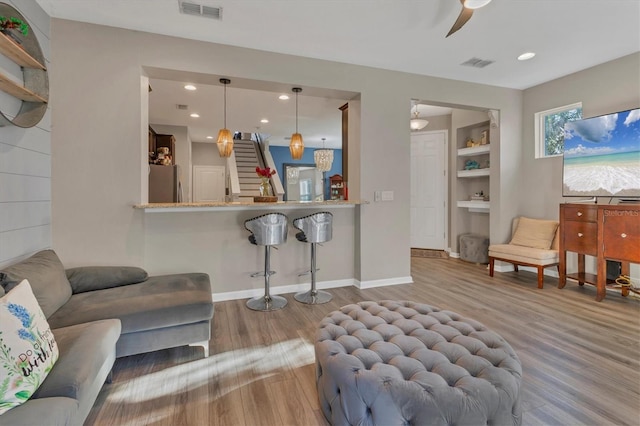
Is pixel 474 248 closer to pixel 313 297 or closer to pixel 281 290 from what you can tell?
pixel 313 297

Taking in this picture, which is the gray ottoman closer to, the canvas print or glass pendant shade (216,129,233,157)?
the canvas print

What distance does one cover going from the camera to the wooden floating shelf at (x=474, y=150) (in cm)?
509

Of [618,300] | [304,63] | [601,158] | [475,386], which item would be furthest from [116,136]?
[618,300]

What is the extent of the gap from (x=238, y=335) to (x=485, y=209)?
4.64m

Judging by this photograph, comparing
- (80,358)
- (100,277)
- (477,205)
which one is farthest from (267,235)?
(477,205)

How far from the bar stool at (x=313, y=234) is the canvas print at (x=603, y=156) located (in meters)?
3.16

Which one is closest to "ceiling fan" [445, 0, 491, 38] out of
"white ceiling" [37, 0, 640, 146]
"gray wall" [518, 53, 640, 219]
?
"white ceiling" [37, 0, 640, 146]

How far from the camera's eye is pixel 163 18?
2768 mm

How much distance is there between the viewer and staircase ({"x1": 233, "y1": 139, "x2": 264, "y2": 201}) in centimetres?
796

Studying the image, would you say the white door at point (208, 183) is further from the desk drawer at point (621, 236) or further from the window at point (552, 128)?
the desk drawer at point (621, 236)

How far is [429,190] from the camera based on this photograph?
6.07 m

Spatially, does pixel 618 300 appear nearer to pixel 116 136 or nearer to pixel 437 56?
pixel 437 56

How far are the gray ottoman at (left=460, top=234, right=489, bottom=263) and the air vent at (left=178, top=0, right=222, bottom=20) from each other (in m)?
4.91

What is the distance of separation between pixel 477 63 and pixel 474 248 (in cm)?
296
